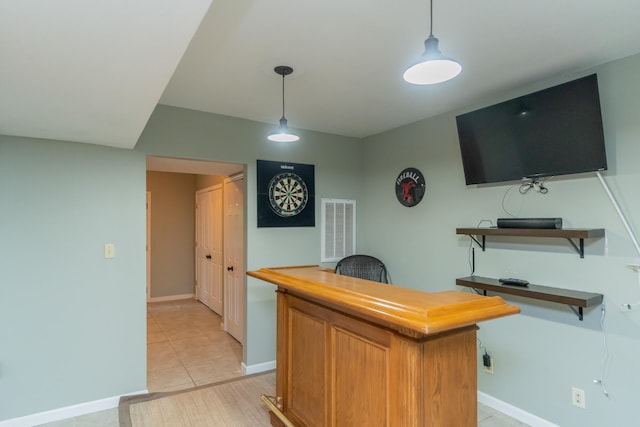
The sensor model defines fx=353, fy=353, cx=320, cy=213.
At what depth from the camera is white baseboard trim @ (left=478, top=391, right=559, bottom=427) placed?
2.56 metres

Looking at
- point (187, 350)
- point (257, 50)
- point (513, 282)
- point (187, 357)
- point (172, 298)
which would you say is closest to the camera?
point (257, 50)

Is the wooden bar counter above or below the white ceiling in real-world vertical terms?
below

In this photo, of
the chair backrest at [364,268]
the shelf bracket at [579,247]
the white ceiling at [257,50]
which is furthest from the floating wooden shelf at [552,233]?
the chair backrest at [364,268]

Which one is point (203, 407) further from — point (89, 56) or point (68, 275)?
point (89, 56)

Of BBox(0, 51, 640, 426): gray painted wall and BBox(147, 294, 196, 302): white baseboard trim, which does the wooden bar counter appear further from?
BBox(147, 294, 196, 302): white baseboard trim

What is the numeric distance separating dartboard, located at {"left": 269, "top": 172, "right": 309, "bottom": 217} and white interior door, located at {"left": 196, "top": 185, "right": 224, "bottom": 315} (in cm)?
175

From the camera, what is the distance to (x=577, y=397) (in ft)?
7.79

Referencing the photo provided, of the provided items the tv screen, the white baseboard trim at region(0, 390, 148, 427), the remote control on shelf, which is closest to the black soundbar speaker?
the tv screen

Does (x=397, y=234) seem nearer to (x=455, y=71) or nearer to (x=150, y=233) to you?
(x=455, y=71)

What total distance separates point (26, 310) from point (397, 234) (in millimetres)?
3262

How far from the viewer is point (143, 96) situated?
73.5 inches

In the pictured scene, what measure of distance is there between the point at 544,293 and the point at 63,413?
359 cm

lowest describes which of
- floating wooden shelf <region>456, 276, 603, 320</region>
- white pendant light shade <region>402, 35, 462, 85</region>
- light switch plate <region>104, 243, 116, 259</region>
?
floating wooden shelf <region>456, 276, 603, 320</region>

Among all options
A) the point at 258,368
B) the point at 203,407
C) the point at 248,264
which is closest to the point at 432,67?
the point at 248,264
